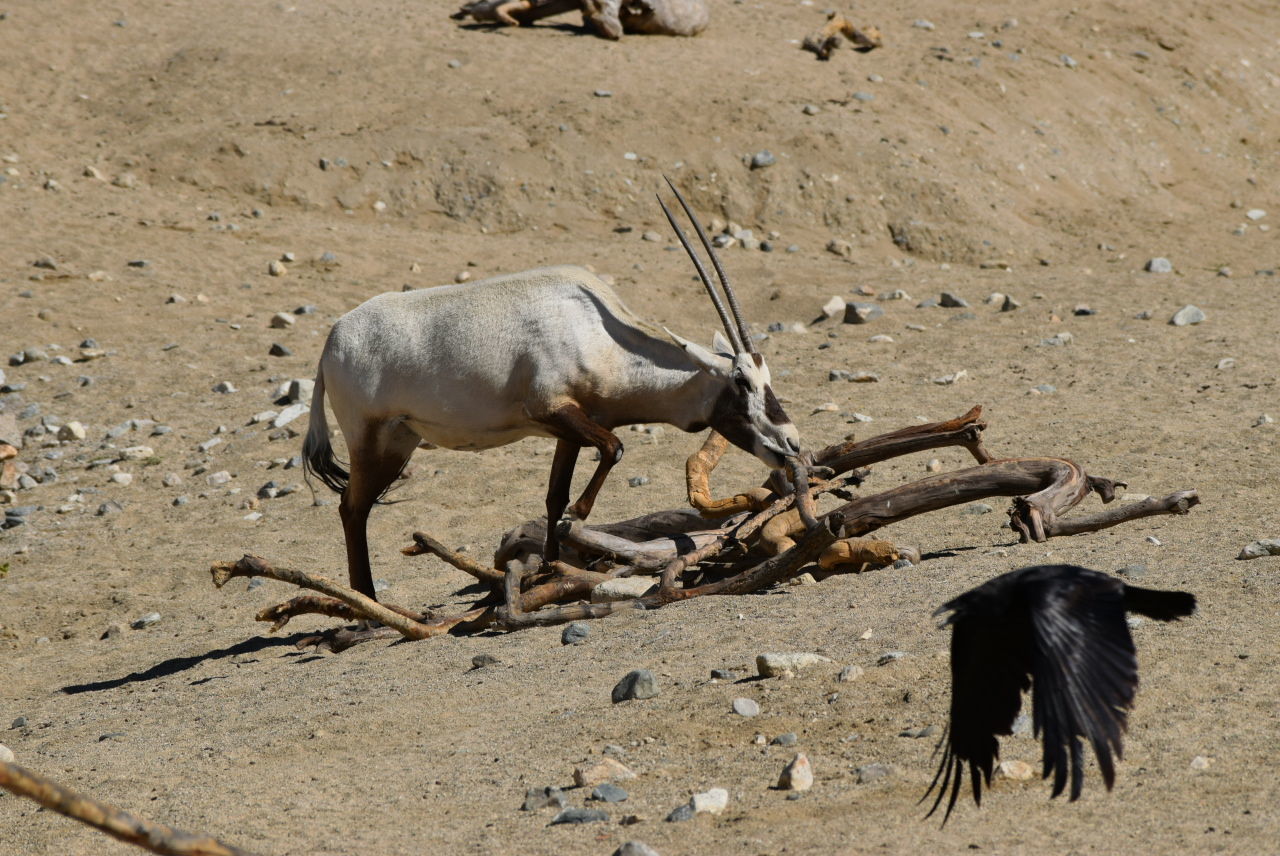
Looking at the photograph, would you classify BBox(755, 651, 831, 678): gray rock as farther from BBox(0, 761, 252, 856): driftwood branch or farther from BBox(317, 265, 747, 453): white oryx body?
BBox(0, 761, 252, 856): driftwood branch

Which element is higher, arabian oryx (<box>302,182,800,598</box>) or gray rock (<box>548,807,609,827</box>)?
gray rock (<box>548,807,609,827</box>)

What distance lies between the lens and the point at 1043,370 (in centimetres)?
940

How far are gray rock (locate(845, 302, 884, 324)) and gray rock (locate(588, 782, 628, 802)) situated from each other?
772 centimetres

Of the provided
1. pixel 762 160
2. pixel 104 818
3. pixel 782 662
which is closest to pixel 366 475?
pixel 782 662

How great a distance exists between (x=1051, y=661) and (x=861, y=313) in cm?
840

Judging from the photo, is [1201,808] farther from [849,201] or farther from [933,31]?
[933,31]

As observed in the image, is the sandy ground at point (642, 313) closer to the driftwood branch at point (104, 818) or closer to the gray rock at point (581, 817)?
the gray rock at point (581, 817)

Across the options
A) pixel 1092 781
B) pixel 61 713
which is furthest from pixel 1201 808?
pixel 61 713

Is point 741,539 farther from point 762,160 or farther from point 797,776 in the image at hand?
point 762,160

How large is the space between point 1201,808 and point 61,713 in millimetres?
4163

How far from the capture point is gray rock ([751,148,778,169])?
13367mm

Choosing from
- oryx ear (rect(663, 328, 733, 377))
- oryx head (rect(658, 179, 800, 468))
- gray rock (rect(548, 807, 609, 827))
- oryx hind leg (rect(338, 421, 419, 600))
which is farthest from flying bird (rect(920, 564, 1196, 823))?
oryx hind leg (rect(338, 421, 419, 600))

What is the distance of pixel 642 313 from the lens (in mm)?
11055

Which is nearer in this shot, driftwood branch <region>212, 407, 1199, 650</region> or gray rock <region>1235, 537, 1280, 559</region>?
gray rock <region>1235, 537, 1280, 559</region>
